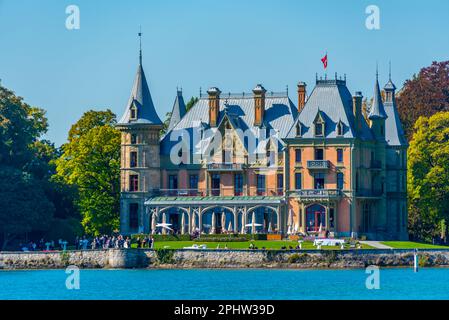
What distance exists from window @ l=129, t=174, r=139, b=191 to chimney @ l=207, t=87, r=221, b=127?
6.19 meters

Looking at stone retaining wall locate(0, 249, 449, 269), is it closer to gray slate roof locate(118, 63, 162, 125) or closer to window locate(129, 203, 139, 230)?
window locate(129, 203, 139, 230)

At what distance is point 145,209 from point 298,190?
1022cm

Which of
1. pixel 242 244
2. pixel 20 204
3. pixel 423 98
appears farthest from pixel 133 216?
pixel 423 98

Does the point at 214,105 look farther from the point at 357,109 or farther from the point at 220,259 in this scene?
the point at 220,259

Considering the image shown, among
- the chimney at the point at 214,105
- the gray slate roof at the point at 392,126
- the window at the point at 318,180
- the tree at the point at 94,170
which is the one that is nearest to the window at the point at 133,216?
the tree at the point at 94,170

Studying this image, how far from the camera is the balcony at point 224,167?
4033 inches

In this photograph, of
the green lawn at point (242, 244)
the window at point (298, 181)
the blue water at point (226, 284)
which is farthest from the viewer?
the window at point (298, 181)

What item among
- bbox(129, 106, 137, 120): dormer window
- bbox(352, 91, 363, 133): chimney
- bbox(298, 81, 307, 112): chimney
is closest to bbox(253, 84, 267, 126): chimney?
bbox(298, 81, 307, 112): chimney

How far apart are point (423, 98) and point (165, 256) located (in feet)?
108

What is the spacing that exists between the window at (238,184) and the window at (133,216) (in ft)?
21.3

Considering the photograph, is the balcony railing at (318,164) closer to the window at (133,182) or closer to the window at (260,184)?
the window at (260,184)

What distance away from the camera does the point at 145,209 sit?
335 ft
